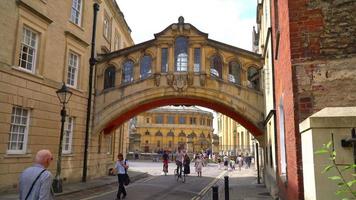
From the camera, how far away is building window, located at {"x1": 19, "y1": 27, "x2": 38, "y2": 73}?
13.6 meters

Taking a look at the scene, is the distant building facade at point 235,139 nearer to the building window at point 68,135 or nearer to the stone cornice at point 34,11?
the building window at point 68,135

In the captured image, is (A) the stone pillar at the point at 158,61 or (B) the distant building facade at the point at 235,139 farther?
(B) the distant building facade at the point at 235,139

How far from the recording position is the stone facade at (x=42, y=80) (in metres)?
12.5

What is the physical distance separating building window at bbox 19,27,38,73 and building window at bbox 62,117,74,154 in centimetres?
379

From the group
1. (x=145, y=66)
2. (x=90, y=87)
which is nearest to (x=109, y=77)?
(x=90, y=87)

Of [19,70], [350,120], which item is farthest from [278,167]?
[19,70]

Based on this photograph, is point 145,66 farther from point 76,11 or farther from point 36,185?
point 36,185

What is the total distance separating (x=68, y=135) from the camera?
17125mm

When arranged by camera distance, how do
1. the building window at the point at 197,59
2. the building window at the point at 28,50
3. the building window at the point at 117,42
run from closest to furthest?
1. the building window at the point at 28,50
2. the building window at the point at 197,59
3. the building window at the point at 117,42

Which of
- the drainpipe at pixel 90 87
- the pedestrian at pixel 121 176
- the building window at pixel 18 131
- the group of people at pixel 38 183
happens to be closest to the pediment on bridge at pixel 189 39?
the drainpipe at pixel 90 87

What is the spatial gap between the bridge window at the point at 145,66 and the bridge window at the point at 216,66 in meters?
3.56

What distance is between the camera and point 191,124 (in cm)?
8575

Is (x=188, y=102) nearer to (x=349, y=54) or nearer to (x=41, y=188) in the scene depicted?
(x=349, y=54)

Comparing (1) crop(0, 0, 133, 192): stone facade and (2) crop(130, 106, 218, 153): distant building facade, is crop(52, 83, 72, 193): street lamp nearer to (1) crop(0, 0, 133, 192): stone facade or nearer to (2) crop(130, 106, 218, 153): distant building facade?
(1) crop(0, 0, 133, 192): stone facade
